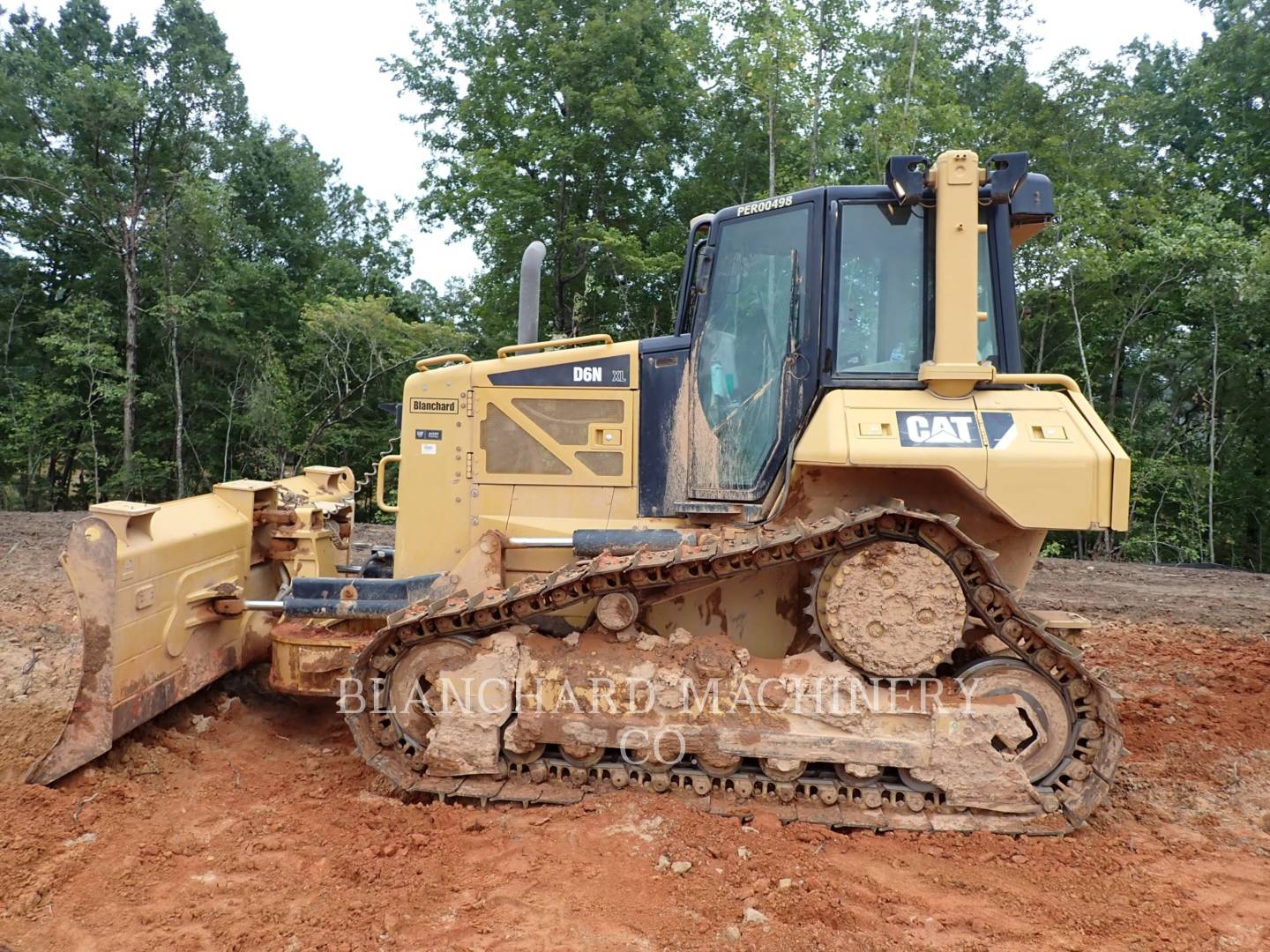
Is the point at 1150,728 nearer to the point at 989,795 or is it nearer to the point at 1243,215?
the point at 989,795

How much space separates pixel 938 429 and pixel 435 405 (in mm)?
2538

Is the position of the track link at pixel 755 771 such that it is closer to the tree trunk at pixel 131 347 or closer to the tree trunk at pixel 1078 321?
the tree trunk at pixel 1078 321

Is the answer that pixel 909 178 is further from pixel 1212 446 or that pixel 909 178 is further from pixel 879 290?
pixel 1212 446

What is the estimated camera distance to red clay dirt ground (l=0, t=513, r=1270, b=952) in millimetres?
2850

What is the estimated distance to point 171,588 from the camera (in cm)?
425

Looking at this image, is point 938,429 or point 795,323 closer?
point 938,429

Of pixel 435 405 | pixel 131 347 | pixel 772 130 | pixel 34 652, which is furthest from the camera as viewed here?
pixel 131 347

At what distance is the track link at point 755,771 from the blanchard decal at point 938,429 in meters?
0.33

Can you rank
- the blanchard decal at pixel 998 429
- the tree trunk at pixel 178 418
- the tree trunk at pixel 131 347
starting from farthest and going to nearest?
1. the tree trunk at pixel 178 418
2. the tree trunk at pixel 131 347
3. the blanchard decal at pixel 998 429

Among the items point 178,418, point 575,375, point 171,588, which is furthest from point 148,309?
point 575,375

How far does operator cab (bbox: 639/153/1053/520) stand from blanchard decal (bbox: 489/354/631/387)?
4.9 inches

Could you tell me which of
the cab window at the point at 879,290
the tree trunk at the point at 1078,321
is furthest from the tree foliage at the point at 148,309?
the cab window at the point at 879,290

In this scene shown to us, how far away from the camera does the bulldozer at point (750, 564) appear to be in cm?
354

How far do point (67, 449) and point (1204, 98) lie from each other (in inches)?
1056
